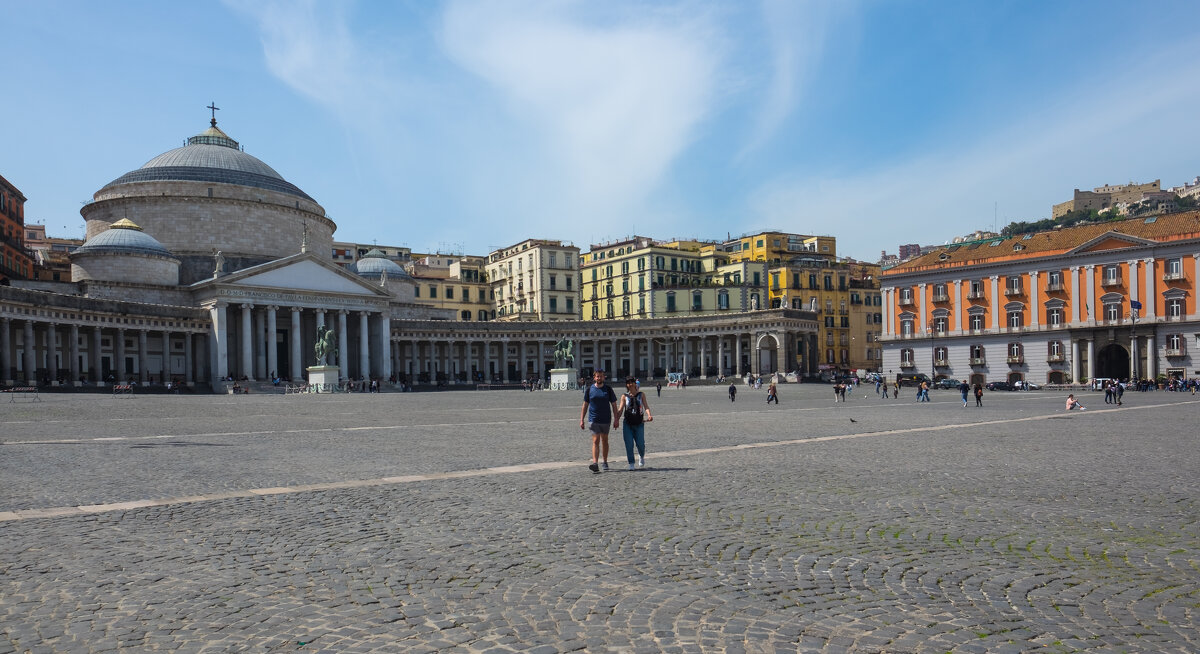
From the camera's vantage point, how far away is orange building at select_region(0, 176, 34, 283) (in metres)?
70.4

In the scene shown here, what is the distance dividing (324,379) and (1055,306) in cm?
5484

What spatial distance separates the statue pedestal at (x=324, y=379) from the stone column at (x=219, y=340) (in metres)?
9.97

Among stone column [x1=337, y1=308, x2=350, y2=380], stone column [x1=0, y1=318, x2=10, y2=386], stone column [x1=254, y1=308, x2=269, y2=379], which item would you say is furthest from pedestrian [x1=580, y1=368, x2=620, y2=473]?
stone column [x1=337, y1=308, x2=350, y2=380]

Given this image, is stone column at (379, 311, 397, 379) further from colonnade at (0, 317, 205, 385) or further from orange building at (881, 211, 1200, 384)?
orange building at (881, 211, 1200, 384)

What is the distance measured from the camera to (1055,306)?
63.8 metres

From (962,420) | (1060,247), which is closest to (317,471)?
(962,420)

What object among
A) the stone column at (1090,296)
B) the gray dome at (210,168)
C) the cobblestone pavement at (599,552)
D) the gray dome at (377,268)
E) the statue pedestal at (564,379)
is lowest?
the statue pedestal at (564,379)

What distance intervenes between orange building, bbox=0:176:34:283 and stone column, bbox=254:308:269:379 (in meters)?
19.8

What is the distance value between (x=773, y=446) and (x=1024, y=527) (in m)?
8.59

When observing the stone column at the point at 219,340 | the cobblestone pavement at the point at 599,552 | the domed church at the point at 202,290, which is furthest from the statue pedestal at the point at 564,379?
the cobblestone pavement at the point at 599,552

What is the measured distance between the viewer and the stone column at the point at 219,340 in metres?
66.1

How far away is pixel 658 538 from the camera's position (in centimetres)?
818

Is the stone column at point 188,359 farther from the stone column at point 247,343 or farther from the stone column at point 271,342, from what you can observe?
the stone column at point 271,342

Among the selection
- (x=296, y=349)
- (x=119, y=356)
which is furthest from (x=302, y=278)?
(x=119, y=356)
